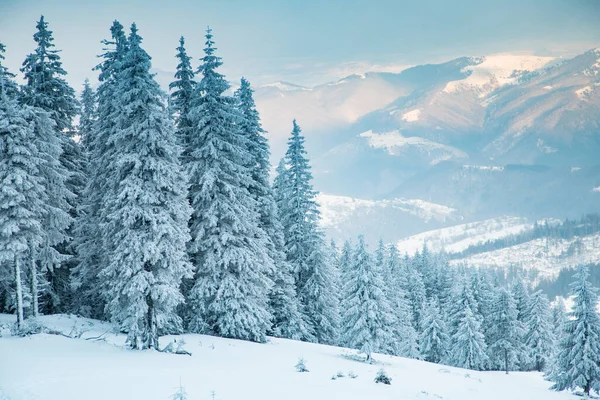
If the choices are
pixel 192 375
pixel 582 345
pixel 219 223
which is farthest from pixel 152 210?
pixel 582 345

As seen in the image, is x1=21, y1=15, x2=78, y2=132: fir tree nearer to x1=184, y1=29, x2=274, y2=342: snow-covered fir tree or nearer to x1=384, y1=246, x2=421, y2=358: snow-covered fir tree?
x1=184, y1=29, x2=274, y2=342: snow-covered fir tree

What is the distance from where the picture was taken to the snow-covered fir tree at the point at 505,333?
57.7 metres

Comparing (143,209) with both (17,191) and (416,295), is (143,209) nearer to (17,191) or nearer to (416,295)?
(17,191)

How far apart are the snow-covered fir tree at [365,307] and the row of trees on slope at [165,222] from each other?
3.5 inches

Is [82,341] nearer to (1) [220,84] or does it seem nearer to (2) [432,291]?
(1) [220,84]

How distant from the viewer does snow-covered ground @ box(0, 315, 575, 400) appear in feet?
45.2

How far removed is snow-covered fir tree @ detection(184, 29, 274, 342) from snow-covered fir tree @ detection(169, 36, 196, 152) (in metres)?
0.72

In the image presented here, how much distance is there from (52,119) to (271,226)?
15401 mm

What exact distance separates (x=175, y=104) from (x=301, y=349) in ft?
53.8

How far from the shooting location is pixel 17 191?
20.7 metres

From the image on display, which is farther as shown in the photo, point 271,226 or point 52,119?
point 271,226

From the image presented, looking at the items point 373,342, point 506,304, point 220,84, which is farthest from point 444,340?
point 220,84

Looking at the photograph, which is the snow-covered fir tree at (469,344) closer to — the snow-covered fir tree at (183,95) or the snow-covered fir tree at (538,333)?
the snow-covered fir tree at (538,333)

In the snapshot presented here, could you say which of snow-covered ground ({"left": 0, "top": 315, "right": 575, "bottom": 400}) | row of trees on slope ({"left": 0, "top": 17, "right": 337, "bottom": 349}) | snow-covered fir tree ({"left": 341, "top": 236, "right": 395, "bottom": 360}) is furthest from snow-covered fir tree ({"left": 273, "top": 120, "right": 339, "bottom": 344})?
snow-covered ground ({"left": 0, "top": 315, "right": 575, "bottom": 400})
